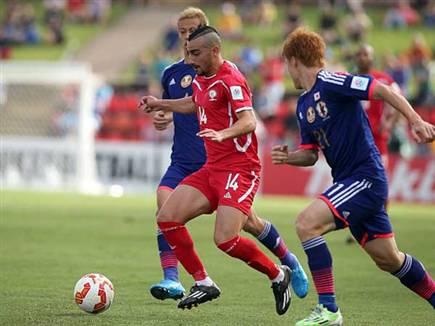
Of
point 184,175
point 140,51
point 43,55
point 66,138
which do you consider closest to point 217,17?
point 140,51

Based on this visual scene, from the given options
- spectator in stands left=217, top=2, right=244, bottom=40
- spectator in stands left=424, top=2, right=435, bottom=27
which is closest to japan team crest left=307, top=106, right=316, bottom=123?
spectator in stands left=217, top=2, right=244, bottom=40

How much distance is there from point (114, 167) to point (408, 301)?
16.6 metres

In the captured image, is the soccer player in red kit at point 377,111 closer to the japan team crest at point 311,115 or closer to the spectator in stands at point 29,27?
→ the japan team crest at point 311,115

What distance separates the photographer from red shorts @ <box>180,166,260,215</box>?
27.8 ft

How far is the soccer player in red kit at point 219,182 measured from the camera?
8422 millimetres

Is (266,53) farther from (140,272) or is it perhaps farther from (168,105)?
(168,105)

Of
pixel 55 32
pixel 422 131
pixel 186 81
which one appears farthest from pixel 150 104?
pixel 55 32

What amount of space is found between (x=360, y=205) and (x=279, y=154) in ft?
2.47

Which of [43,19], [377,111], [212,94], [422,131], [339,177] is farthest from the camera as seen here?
[43,19]

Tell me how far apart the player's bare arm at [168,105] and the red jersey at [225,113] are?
0.41m

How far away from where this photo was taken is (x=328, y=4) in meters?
38.2

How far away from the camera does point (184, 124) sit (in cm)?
994

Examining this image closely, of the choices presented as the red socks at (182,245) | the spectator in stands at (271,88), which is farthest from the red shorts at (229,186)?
the spectator in stands at (271,88)

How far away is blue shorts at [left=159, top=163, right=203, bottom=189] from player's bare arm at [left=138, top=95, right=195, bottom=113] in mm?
914
